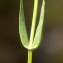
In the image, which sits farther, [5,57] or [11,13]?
[11,13]

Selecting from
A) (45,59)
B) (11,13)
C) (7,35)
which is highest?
(11,13)

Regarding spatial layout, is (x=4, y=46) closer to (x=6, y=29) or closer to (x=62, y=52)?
(x=6, y=29)

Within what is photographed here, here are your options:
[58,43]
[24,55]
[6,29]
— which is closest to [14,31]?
[6,29]

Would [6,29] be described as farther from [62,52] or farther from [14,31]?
[62,52]

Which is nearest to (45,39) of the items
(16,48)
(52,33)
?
(52,33)

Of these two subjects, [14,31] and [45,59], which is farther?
Result: [14,31]

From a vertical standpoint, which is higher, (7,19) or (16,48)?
(7,19)
